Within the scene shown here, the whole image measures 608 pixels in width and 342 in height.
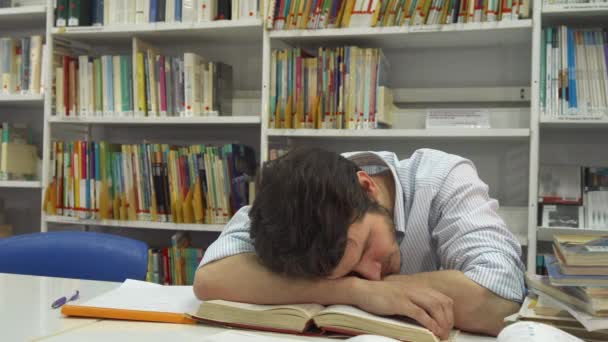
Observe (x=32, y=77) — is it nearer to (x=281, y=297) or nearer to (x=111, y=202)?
(x=111, y=202)

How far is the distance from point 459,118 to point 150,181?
4.28 ft

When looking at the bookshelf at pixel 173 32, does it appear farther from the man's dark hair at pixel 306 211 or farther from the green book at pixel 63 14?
the man's dark hair at pixel 306 211

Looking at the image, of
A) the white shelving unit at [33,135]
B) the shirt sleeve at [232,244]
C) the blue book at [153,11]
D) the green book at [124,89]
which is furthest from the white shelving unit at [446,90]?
the white shelving unit at [33,135]

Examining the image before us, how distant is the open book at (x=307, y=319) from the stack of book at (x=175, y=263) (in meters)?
1.53

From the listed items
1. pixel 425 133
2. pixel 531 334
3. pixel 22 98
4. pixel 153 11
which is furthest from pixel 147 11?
pixel 531 334

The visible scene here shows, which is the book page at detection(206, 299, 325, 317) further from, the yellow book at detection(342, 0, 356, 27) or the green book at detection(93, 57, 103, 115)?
the green book at detection(93, 57, 103, 115)

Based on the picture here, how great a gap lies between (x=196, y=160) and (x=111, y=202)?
0.45 meters

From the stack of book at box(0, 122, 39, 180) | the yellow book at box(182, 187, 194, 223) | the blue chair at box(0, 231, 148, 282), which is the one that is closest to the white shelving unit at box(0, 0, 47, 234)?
the stack of book at box(0, 122, 39, 180)

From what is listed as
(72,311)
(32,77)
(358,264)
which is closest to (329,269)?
(358,264)

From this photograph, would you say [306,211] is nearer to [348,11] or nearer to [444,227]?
[444,227]

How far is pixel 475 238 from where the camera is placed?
1091 millimetres

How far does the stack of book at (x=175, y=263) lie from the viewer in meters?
2.52

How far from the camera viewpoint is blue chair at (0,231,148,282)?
5.09 feet

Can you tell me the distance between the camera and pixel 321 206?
924 millimetres
